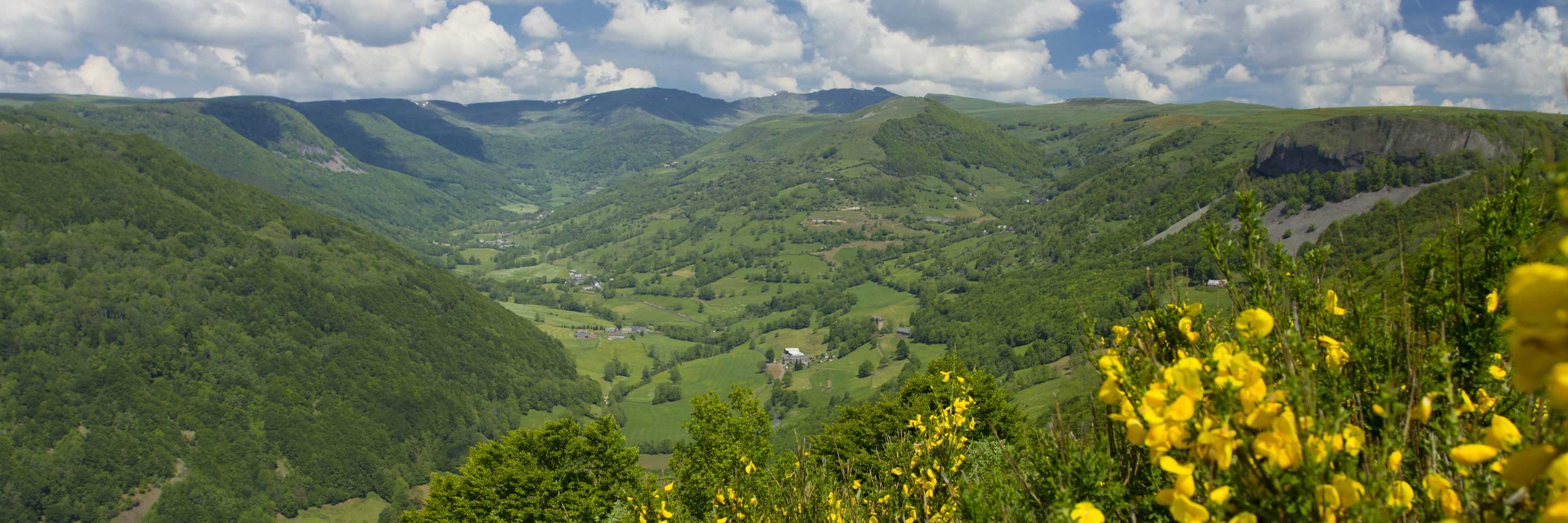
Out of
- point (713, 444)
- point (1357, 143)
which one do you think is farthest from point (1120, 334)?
point (1357, 143)

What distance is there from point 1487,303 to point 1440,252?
670mm

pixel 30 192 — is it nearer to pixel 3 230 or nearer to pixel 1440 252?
pixel 3 230

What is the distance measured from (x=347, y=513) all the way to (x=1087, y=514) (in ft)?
543

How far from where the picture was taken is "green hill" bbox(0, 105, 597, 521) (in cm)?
13150

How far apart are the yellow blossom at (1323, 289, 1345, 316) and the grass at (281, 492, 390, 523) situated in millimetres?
157957

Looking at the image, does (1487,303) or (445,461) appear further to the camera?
(445,461)

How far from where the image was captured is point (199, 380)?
158250 millimetres

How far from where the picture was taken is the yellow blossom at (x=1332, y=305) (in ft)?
17.1

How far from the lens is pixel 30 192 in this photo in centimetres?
19262

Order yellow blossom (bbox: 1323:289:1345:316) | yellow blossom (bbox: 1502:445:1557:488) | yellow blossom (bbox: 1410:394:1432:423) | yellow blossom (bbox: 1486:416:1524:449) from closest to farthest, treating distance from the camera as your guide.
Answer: yellow blossom (bbox: 1502:445:1557:488), yellow blossom (bbox: 1486:416:1524:449), yellow blossom (bbox: 1410:394:1432:423), yellow blossom (bbox: 1323:289:1345:316)

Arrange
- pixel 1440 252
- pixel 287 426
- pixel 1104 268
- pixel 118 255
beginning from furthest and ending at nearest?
pixel 118 255, pixel 1104 268, pixel 287 426, pixel 1440 252

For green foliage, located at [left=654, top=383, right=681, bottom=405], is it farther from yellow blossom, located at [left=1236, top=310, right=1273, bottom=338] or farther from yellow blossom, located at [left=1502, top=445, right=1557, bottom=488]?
yellow blossom, located at [left=1502, top=445, right=1557, bottom=488]

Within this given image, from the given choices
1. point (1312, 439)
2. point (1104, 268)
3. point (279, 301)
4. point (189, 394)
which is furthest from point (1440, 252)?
point (279, 301)

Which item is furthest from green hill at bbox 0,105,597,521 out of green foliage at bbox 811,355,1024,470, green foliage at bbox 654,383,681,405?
green foliage at bbox 811,355,1024,470
